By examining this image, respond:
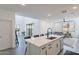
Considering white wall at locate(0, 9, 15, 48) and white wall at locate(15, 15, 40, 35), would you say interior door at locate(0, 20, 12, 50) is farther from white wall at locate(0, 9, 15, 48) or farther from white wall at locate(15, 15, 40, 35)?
white wall at locate(15, 15, 40, 35)

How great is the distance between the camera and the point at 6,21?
5652 mm

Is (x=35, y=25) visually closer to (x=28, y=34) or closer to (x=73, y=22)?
(x=28, y=34)

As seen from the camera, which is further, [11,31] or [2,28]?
[11,31]

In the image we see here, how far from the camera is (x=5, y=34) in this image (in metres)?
5.60

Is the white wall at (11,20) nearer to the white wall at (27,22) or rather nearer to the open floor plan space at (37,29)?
the open floor plan space at (37,29)

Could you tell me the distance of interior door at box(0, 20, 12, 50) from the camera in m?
5.43

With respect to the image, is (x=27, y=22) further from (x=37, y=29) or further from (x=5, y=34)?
(x=5, y=34)

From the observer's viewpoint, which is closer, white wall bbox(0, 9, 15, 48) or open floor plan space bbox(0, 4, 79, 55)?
open floor plan space bbox(0, 4, 79, 55)

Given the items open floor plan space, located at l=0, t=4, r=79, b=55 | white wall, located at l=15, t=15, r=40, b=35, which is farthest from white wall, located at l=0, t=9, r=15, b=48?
white wall, located at l=15, t=15, r=40, b=35

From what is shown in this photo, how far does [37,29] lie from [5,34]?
3.94 metres

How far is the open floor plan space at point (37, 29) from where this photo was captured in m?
3.72
